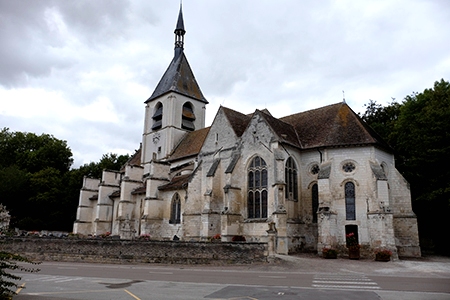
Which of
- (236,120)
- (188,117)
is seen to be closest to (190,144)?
(188,117)

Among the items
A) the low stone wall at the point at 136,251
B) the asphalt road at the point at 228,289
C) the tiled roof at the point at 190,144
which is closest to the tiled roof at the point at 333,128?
the low stone wall at the point at 136,251

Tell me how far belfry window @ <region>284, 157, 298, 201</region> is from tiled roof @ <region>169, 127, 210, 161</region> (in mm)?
13062

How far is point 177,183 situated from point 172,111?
41.5 feet

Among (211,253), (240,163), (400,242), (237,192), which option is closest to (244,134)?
(240,163)

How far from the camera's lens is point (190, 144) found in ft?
137

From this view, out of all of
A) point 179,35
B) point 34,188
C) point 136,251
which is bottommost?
point 136,251

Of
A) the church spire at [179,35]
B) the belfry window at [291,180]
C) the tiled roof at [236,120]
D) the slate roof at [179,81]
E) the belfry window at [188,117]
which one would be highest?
the church spire at [179,35]

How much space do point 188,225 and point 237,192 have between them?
5.61 meters

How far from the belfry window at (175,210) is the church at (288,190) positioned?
3.6 inches

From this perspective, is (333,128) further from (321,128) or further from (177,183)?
(177,183)

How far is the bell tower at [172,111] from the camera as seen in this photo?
146ft

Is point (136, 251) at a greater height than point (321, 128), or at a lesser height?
lesser

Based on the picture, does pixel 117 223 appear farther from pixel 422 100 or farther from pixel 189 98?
pixel 422 100

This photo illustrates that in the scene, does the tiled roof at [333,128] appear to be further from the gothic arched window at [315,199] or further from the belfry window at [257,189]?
the belfry window at [257,189]
